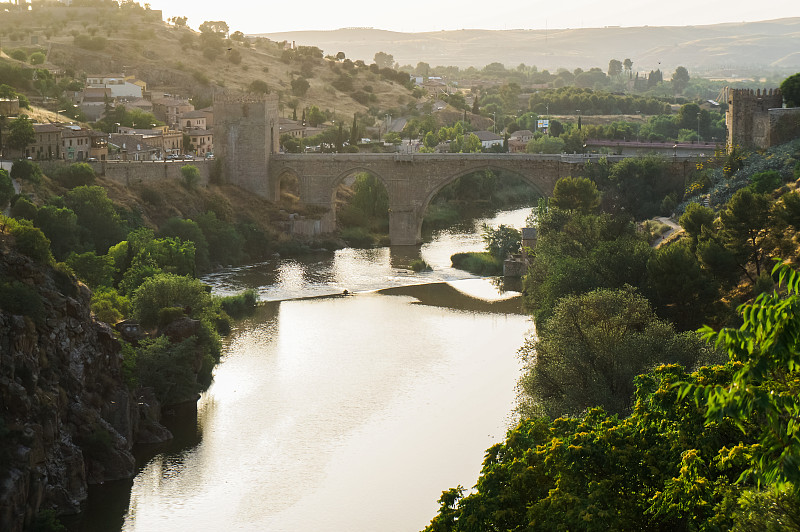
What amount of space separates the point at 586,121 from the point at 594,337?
73007mm

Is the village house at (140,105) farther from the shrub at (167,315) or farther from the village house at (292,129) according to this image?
the shrub at (167,315)

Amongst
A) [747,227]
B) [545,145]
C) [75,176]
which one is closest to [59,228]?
[75,176]

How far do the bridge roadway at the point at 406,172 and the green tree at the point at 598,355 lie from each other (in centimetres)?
2759

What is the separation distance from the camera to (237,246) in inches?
1889

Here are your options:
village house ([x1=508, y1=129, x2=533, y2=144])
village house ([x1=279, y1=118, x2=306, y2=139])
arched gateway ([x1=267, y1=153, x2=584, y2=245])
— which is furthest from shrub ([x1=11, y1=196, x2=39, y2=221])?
village house ([x1=508, y1=129, x2=533, y2=144])

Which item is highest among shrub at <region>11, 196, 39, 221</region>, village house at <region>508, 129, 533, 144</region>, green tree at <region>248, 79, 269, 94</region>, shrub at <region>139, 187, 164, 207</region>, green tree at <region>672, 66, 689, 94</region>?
green tree at <region>672, 66, 689, 94</region>

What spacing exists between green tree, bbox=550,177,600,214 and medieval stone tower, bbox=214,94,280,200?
14164 millimetres

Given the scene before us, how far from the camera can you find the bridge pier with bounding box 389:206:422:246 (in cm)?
5334

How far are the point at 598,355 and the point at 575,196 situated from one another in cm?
2403

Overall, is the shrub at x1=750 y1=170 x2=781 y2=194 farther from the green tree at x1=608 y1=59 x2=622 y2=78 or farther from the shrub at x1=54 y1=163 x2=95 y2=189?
the green tree at x1=608 y1=59 x2=622 y2=78

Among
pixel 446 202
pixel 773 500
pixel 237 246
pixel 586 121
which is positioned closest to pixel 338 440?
pixel 773 500

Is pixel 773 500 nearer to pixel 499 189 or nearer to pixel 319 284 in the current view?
pixel 319 284

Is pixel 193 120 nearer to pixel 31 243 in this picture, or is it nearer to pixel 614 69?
pixel 31 243

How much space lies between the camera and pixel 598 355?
73.9ft
